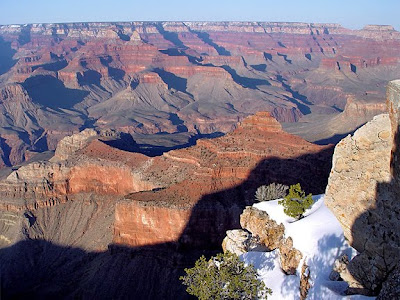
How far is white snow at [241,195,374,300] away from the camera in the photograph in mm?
22881

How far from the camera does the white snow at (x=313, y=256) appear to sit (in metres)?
22.9

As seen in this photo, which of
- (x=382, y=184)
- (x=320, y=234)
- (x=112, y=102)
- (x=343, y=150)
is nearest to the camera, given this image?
(x=382, y=184)

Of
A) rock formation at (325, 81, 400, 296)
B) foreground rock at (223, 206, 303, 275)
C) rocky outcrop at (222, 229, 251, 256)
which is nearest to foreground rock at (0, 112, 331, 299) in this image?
rocky outcrop at (222, 229, 251, 256)

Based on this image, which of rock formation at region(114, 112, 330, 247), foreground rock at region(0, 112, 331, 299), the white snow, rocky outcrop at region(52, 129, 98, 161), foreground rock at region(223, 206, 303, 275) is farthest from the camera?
rocky outcrop at region(52, 129, 98, 161)

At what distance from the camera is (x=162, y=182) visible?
5531 cm

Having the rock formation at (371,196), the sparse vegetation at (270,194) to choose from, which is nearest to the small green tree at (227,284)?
the rock formation at (371,196)

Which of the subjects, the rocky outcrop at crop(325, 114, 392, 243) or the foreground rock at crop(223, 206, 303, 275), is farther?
the foreground rock at crop(223, 206, 303, 275)

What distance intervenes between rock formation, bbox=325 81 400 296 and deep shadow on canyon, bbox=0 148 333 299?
25.2 m

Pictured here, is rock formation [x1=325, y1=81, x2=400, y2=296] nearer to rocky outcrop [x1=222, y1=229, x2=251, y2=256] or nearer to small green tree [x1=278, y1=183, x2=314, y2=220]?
small green tree [x1=278, y1=183, x2=314, y2=220]

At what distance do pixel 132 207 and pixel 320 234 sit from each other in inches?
1074

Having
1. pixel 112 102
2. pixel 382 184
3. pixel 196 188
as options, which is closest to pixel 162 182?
pixel 196 188

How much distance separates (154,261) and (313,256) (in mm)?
26944

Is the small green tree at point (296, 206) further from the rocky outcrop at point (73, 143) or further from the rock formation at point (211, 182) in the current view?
the rocky outcrop at point (73, 143)

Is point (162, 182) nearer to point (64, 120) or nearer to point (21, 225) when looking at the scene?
point (21, 225)
